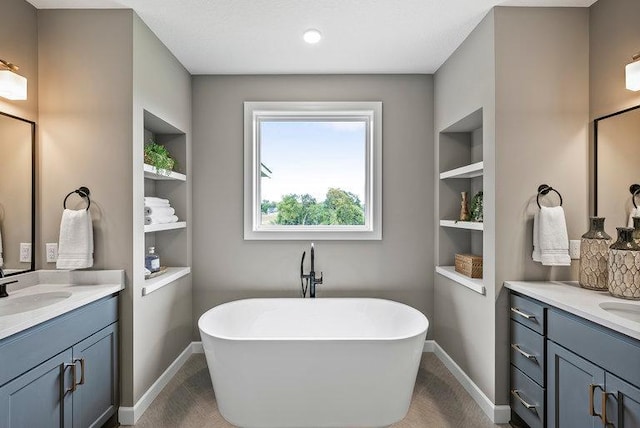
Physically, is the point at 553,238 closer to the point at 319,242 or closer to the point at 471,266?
the point at 471,266

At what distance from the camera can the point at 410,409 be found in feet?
7.77

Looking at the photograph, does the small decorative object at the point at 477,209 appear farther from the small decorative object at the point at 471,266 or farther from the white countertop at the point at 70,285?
the white countertop at the point at 70,285

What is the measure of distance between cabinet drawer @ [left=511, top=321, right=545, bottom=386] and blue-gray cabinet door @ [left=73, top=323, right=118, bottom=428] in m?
2.51

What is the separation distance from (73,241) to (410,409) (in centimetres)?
246

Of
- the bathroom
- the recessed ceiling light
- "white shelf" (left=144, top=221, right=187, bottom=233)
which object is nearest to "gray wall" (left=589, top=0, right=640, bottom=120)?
the bathroom

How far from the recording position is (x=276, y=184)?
11.3ft

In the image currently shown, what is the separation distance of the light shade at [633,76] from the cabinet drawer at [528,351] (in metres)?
1.44

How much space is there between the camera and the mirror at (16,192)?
6.60ft

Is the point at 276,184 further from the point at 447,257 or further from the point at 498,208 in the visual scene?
the point at 498,208

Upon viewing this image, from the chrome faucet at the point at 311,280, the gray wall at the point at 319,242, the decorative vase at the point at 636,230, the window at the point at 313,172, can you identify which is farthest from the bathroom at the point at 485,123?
the chrome faucet at the point at 311,280

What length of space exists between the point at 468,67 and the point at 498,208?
112 cm

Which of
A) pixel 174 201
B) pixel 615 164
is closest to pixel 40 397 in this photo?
pixel 174 201

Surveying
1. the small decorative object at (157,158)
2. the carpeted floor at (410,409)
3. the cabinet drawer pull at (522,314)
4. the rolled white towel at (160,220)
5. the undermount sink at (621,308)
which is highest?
the small decorative object at (157,158)

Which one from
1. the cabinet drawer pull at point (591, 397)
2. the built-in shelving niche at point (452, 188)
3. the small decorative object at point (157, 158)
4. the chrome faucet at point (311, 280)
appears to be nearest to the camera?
the cabinet drawer pull at point (591, 397)
